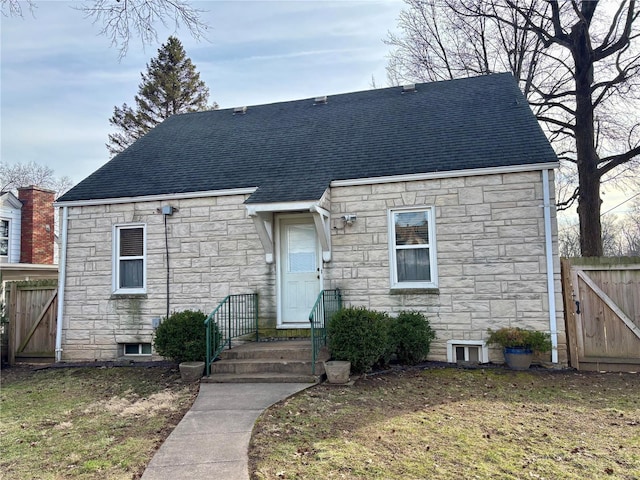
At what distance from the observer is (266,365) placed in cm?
702

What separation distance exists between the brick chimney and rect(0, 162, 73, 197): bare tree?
661 inches

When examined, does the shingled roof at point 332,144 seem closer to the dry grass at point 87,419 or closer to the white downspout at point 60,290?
the white downspout at point 60,290

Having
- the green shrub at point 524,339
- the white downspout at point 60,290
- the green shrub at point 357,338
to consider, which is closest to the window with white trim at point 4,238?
the white downspout at point 60,290

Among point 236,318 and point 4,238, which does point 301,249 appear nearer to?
point 236,318

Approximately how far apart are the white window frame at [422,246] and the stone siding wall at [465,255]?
8 centimetres

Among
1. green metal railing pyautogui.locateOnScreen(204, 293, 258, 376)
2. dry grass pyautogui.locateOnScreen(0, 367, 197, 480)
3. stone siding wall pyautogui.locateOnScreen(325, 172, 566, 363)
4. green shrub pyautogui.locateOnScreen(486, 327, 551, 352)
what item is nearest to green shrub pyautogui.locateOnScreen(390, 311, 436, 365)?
stone siding wall pyautogui.locateOnScreen(325, 172, 566, 363)

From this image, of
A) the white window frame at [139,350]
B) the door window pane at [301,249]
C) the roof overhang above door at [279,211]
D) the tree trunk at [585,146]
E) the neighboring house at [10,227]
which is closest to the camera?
the roof overhang above door at [279,211]

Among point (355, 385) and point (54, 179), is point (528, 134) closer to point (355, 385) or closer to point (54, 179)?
point (355, 385)

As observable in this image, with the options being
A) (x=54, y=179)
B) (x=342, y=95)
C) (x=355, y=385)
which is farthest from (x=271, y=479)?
(x=54, y=179)

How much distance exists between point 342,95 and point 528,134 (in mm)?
5359

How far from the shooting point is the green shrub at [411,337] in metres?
7.60

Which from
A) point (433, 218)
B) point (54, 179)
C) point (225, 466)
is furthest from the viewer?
point (54, 179)

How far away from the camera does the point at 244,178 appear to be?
9258 millimetres

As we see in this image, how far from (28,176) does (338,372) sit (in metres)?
36.8
